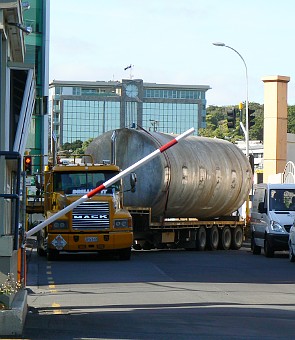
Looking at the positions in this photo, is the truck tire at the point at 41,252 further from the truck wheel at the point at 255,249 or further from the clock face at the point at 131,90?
the clock face at the point at 131,90

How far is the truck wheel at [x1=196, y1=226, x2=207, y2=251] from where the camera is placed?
38031 millimetres

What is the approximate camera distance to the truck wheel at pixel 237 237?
4044cm

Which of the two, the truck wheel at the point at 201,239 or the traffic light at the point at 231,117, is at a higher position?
the traffic light at the point at 231,117

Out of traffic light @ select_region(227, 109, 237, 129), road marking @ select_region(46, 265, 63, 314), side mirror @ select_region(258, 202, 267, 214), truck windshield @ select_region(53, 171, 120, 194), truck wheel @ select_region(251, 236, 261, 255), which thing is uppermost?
A: traffic light @ select_region(227, 109, 237, 129)

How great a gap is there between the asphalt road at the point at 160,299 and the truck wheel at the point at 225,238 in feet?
29.6

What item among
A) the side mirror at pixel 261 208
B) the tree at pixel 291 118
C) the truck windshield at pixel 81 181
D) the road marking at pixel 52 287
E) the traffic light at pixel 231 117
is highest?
the tree at pixel 291 118

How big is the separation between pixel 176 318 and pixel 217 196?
24440 millimetres

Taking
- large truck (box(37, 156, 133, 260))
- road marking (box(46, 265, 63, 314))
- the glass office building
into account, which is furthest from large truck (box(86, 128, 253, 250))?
the glass office building

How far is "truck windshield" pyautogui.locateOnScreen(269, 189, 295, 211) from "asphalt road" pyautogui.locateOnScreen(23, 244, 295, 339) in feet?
12.0

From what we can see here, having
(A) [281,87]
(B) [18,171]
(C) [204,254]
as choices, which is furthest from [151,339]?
(A) [281,87]

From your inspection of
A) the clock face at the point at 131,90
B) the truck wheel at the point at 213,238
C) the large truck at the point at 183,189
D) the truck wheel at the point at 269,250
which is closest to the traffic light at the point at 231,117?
the large truck at the point at 183,189

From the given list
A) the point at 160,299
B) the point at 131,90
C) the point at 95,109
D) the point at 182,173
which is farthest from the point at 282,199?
the point at 95,109

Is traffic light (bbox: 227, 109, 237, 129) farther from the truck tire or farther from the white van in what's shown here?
the truck tire

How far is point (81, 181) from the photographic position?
31.6 m
